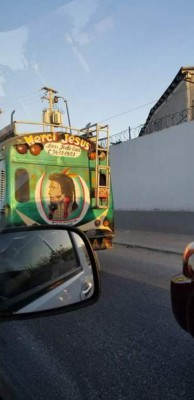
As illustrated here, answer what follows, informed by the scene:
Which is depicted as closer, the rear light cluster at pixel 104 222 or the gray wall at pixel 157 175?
the rear light cluster at pixel 104 222

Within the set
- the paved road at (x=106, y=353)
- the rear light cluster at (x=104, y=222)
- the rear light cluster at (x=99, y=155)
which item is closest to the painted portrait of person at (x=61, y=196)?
the rear light cluster at (x=104, y=222)

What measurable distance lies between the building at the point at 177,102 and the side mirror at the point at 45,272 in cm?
1258

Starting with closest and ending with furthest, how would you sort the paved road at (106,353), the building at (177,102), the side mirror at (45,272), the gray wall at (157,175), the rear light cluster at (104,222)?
the side mirror at (45,272) < the paved road at (106,353) < the rear light cluster at (104,222) < the gray wall at (157,175) < the building at (177,102)

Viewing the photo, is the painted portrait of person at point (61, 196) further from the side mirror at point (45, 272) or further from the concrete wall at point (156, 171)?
the concrete wall at point (156, 171)

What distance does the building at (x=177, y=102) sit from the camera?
1524 cm

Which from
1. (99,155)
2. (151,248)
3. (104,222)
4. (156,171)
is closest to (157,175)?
(156,171)

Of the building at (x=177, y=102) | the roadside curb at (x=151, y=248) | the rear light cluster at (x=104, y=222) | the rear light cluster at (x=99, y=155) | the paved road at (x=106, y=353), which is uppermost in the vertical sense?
the building at (x=177, y=102)

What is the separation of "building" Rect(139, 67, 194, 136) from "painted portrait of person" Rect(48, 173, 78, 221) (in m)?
7.63

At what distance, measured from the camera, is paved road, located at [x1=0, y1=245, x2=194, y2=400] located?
11.3ft

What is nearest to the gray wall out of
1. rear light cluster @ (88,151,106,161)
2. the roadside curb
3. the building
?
the building

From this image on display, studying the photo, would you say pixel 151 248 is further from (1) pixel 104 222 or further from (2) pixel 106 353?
(2) pixel 106 353

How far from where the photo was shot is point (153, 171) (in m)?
15.9

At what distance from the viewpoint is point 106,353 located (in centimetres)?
419

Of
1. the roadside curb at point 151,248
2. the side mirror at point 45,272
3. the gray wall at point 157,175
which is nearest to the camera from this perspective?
the side mirror at point 45,272
